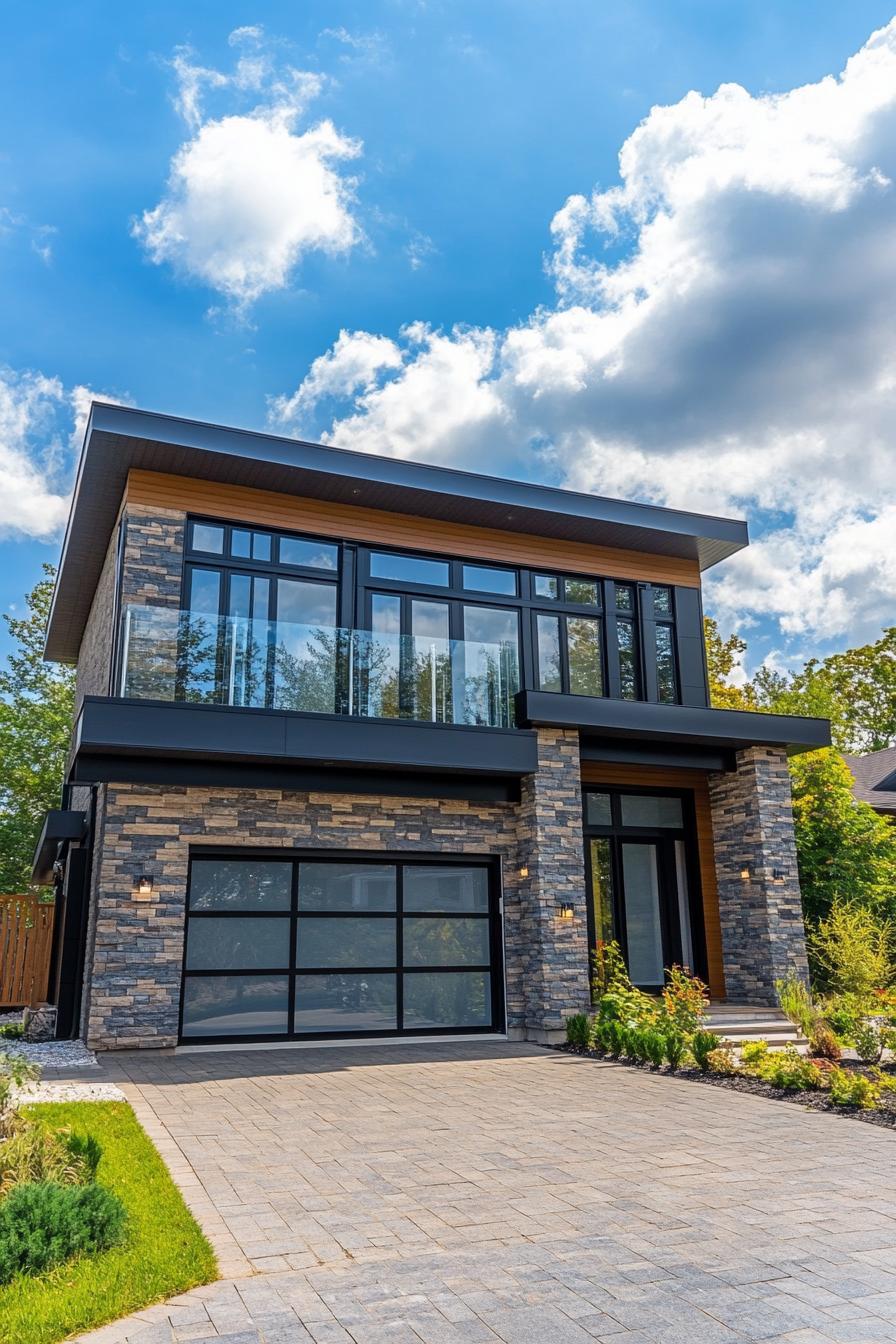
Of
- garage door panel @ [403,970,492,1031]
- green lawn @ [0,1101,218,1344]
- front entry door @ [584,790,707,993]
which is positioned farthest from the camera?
front entry door @ [584,790,707,993]

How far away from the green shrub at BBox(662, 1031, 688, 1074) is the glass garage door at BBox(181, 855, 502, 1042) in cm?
322

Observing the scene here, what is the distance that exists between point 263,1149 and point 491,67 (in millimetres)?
12758

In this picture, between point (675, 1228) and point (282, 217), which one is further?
point (282, 217)

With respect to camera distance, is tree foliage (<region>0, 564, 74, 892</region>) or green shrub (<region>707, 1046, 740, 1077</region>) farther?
tree foliage (<region>0, 564, 74, 892</region>)

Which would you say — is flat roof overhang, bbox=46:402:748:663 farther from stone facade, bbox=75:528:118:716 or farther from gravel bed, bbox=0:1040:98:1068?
gravel bed, bbox=0:1040:98:1068

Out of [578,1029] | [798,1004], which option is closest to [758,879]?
[798,1004]

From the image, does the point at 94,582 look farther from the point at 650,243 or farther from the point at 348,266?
the point at 650,243

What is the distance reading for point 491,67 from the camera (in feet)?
41.2

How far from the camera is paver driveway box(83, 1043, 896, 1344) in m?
3.86

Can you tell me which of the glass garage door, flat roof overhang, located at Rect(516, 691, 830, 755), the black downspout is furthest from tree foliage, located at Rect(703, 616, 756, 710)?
the black downspout

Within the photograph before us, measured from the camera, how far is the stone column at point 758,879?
556 inches

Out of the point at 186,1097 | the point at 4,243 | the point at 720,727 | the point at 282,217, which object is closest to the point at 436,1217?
the point at 186,1097

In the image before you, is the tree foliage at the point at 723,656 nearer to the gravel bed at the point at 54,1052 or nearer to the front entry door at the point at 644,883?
the front entry door at the point at 644,883

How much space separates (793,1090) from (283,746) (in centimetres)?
662
